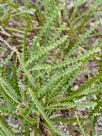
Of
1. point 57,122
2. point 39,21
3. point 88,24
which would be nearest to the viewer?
point 57,122

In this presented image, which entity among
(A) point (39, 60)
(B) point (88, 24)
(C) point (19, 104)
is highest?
(B) point (88, 24)

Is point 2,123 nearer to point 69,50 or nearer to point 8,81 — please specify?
point 8,81

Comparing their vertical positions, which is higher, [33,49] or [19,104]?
[33,49]

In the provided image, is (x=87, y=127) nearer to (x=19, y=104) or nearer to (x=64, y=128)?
(x=64, y=128)

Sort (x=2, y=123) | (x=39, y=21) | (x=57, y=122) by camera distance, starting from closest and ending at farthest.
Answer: (x=2, y=123) < (x=57, y=122) < (x=39, y=21)

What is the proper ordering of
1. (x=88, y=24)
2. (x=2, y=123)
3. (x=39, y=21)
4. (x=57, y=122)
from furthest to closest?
(x=88, y=24) → (x=39, y=21) → (x=57, y=122) → (x=2, y=123)

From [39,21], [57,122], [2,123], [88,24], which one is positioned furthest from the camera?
[88,24]

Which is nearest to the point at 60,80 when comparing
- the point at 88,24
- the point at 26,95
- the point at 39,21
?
the point at 26,95

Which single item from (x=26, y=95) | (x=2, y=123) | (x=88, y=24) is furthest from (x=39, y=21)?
(x=2, y=123)

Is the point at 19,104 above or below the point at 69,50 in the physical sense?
below

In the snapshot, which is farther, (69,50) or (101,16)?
(101,16)
